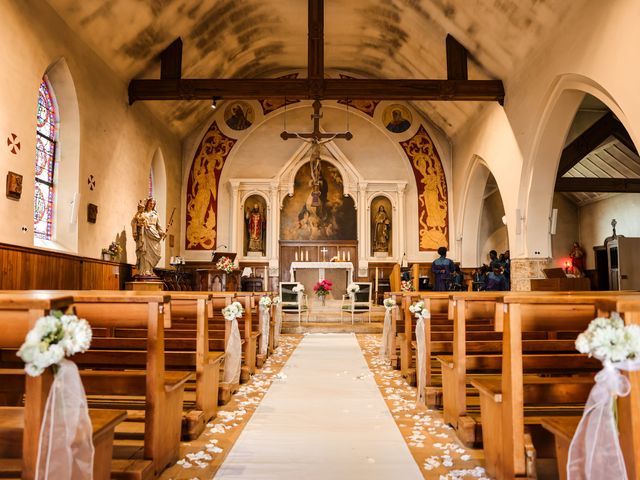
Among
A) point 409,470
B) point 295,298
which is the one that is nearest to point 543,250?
point 295,298

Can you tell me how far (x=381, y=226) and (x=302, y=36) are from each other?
577 centimetres

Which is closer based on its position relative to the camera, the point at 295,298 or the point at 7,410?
the point at 7,410

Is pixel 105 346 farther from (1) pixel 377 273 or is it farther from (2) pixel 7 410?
(1) pixel 377 273

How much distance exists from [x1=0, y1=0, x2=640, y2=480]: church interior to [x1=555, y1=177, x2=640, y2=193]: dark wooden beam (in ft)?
0.35

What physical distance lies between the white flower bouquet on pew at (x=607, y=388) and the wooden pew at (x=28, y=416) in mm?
1815

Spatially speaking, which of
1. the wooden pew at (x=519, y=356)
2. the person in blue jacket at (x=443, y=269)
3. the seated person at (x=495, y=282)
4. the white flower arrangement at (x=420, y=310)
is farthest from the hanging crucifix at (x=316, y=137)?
the wooden pew at (x=519, y=356)

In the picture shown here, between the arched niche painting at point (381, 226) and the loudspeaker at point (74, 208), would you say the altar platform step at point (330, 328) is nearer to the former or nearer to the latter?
the loudspeaker at point (74, 208)

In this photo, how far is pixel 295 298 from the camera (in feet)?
37.1

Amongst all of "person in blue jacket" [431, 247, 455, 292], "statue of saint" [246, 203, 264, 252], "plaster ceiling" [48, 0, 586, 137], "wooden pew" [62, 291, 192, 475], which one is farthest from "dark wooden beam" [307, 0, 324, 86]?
"wooden pew" [62, 291, 192, 475]

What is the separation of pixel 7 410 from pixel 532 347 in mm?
3158

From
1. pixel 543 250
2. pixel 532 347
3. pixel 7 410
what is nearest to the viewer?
pixel 7 410

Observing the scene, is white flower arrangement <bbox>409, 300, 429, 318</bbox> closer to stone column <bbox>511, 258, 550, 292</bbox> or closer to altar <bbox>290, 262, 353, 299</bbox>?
stone column <bbox>511, 258, 550, 292</bbox>

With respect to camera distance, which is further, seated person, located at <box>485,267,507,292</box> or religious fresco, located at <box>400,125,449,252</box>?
religious fresco, located at <box>400,125,449,252</box>

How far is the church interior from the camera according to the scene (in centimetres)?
254
